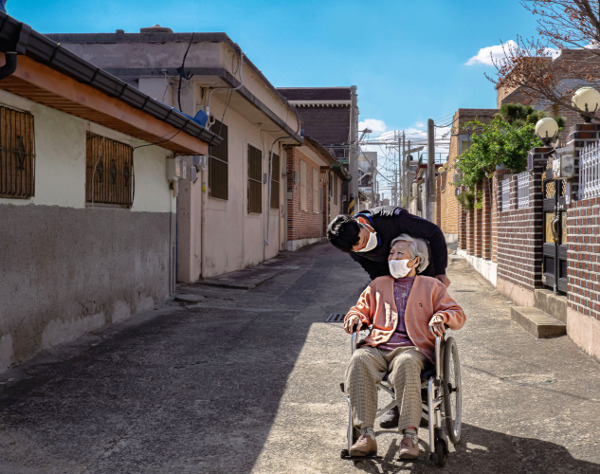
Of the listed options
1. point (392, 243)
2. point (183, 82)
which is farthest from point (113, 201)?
point (392, 243)

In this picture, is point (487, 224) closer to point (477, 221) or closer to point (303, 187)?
point (477, 221)

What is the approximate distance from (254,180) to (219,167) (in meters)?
3.22

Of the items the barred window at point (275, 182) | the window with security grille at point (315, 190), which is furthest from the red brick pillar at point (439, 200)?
the barred window at point (275, 182)

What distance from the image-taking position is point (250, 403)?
4578mm

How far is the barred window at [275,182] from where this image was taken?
18.4 metres

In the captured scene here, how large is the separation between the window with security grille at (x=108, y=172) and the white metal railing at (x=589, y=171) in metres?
5.33

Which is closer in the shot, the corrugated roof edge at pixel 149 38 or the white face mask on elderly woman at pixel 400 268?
the white face mask on elderly woman at pixel 400 268

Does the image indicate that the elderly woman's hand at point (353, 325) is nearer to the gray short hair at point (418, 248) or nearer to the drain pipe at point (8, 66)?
the gray short hair at point (418, 248)

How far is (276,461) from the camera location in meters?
3.48

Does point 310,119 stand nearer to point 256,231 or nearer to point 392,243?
point 256,231

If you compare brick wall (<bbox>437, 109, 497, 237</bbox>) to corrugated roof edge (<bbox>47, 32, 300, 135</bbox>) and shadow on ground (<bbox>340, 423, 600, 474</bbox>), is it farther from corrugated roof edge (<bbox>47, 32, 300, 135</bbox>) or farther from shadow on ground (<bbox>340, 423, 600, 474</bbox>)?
shadow on ground (<bbox>340, 423, 600, 474</bbox>)

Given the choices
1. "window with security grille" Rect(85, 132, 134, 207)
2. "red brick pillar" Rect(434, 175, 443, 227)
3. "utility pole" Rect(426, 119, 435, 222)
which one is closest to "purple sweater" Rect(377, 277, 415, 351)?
"window with security grille" Rect(85, 132, 134, 207)

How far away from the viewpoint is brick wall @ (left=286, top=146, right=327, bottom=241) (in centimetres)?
2066

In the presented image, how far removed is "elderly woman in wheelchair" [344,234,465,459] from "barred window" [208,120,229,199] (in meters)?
8.74
